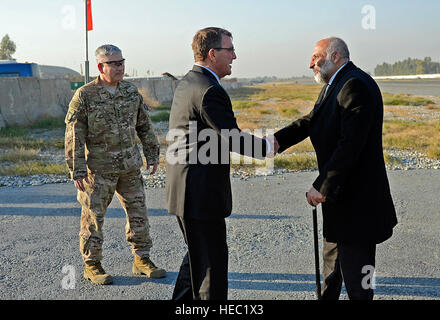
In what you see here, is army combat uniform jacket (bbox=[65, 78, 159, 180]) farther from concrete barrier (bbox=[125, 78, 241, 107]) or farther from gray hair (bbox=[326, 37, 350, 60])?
concrete barrier (bbox=[125, 78, 241, 107])

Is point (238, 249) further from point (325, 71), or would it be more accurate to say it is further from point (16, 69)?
point (16, 69)

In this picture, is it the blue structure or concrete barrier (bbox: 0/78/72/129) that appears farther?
the blue structure

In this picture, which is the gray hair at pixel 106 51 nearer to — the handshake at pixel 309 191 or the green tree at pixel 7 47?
the handshake at pixel 309 191

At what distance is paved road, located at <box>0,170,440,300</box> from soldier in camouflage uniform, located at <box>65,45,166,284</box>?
321 mm

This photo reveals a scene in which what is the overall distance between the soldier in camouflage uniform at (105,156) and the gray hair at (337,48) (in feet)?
5.91

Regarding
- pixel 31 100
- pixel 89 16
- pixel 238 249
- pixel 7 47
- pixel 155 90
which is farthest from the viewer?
pixel 7 47

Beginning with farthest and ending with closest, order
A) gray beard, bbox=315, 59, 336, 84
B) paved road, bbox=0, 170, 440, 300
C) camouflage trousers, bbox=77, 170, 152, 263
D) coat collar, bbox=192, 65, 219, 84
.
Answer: camouflage trousers, bbox=77, 170, 152, 263
paved road, bbox=0, 170, 440, 300
gray beard, bbox=315, 59, 336, 84
coat collar, bbox=192, 65, 219, 84

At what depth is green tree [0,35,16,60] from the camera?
5774 cm

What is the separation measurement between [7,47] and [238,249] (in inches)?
2433

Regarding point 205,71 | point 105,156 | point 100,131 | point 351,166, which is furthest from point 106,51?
point 351,166

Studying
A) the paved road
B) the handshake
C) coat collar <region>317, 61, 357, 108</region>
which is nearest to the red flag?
the paved road

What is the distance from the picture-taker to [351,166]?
2.91m

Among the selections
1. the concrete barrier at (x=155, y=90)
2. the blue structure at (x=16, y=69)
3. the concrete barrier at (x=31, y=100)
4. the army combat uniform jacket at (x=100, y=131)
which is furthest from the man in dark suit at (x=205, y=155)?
the concrete barrier at (x=155, y=90)
